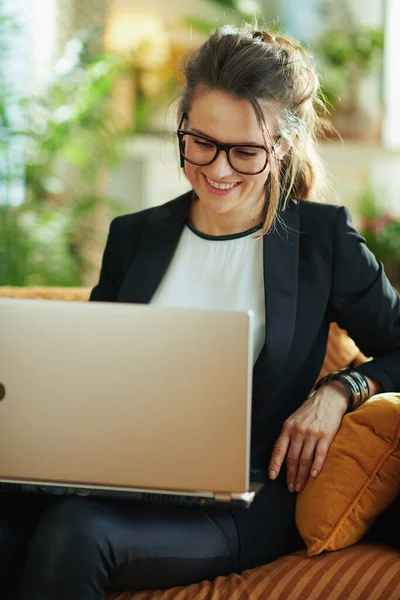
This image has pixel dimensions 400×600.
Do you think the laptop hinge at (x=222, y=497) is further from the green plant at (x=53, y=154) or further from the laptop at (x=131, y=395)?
the green plant at (x=53, y=154)

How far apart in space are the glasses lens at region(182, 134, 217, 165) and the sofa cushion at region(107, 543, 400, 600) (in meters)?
0.71

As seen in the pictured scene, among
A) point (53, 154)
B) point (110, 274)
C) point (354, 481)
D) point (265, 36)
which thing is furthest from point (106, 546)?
point (53, 154)

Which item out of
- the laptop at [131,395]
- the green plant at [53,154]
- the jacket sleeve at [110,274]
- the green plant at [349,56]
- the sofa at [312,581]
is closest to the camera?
the laptop at [131,395]

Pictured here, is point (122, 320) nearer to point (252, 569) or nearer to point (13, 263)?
point (252, 569)

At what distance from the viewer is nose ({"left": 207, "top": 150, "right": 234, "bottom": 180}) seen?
1418 millimetres

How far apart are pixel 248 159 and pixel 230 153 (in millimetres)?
37

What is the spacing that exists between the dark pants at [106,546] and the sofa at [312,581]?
0.07 ft

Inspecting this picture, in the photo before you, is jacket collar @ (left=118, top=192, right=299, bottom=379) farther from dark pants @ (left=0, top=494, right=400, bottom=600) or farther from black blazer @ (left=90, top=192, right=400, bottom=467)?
dark pants @ (left=0, top=494, right=400, bottom=600)

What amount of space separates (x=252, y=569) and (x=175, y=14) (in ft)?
13.8

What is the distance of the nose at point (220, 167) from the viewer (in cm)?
142

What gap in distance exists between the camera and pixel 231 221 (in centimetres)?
155

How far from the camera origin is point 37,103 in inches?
129

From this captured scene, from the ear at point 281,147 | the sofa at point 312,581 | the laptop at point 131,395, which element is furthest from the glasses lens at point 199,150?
the sofa at point 312,581

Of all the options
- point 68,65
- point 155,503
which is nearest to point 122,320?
point 155,503
